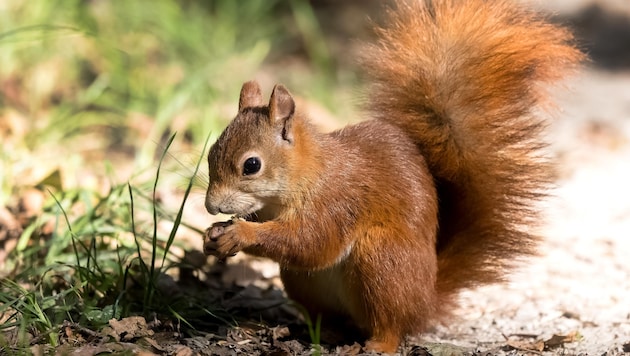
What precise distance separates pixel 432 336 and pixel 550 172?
66cm

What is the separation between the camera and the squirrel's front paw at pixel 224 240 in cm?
245

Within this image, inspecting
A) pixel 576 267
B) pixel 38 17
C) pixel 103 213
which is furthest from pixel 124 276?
pixel 38 17

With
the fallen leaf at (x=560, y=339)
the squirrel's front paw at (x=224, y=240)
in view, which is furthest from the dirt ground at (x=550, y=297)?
the squirrel's front paw at (x=224, y=240)

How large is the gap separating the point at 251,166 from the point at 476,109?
73 centimetres

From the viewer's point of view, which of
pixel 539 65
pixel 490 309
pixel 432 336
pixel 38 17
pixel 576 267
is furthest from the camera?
pixel 38 17

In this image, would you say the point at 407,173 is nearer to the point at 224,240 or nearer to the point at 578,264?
the point at 224,240

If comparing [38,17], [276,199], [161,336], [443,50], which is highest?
[38,17]

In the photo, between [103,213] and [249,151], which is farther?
[103,213]

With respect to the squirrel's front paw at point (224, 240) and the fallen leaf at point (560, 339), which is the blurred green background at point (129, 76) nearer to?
the squirrel's front paw at point (224, 240)

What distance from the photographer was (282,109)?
2586mm

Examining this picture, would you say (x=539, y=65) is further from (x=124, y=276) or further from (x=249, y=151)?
(x=124, y=276)

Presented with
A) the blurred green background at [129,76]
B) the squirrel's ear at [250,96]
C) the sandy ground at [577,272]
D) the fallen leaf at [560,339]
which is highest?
the blurred green background at [129,76]

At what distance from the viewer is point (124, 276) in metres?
2.81

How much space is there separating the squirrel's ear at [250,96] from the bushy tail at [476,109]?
385 millimetres
